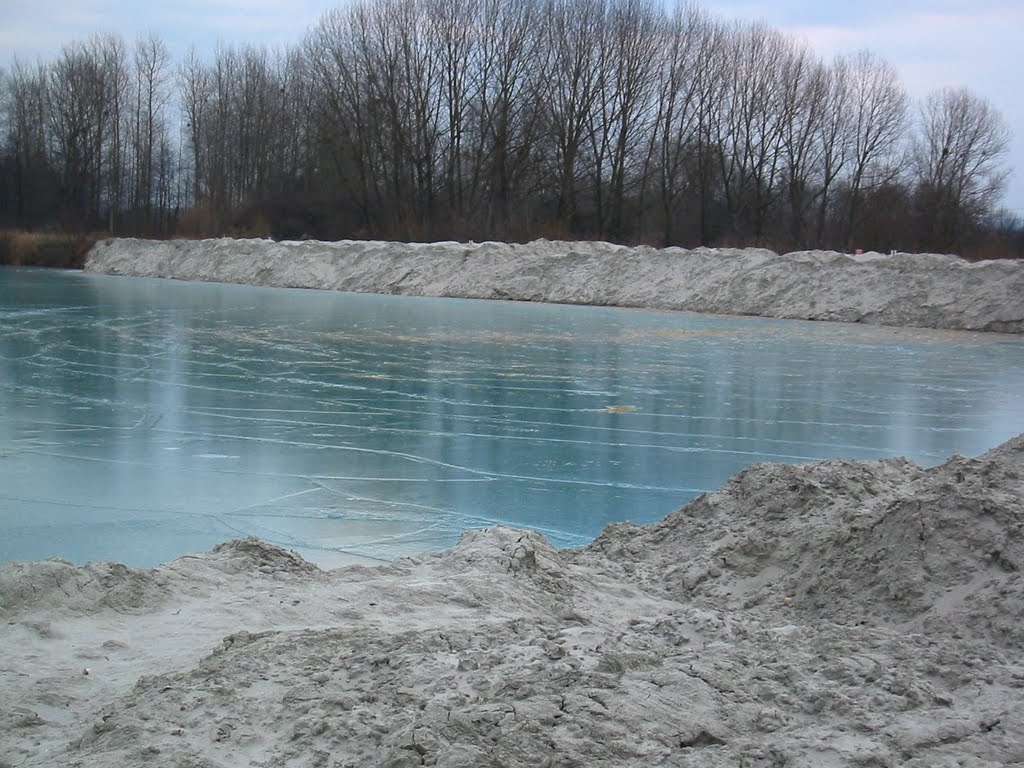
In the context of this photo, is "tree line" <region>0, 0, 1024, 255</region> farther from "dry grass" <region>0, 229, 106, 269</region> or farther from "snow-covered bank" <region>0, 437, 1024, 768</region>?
"snow-covered bank" <region>0, 437, 1024, 768</region>

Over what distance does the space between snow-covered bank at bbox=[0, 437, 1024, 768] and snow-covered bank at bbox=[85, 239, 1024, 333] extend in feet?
57.0

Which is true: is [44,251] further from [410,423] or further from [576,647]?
[576,647]

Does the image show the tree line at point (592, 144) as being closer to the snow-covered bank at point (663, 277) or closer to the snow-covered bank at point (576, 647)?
the snow-covered bank at point (663, 277)

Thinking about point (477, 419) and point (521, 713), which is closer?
point (521, 713)

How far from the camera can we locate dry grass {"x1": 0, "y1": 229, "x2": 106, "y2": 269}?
136 feet

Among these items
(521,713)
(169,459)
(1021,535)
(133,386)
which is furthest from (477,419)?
(521,713)

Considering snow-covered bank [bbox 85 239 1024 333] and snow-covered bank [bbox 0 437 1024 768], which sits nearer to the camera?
snow-covered bank [bbox 0 437 1024 768]

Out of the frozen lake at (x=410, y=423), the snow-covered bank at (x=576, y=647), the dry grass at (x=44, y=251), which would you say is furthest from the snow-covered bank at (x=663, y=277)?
the snow-covered bank at (x=576, y=647)

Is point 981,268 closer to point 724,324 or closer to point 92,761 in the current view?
point 724,324

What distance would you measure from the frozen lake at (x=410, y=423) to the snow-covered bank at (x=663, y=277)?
377 cm

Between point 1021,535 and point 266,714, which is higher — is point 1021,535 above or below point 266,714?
above

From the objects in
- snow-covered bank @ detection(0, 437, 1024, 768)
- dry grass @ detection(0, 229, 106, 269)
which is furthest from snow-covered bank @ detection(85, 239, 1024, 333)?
snow-covered bank @ detection(0, 437, 1024, 768)

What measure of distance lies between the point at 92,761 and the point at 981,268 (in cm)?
2153

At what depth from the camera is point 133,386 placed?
9797 mm
